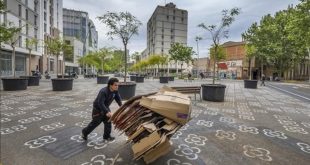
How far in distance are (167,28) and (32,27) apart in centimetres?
5125

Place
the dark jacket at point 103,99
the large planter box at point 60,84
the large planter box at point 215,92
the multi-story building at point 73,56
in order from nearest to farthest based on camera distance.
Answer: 1. the dark jacket at point 103,99
2. the large planter box at point 215,92
3. the large planter box at point 60,84
4. the multi-story building at point 73,56

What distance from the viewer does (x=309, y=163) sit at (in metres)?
3.83

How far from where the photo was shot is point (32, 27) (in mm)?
39500

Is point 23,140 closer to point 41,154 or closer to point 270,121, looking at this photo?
point 41,154

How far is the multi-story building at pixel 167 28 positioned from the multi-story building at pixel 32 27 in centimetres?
3520

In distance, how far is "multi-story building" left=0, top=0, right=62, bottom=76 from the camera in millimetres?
32000

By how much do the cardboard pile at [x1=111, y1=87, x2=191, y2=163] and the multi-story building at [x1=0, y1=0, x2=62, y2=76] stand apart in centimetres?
2822

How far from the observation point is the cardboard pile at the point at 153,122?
120 inches

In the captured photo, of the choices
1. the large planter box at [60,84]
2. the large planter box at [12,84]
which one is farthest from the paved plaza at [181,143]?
the large planter box at [12,84]

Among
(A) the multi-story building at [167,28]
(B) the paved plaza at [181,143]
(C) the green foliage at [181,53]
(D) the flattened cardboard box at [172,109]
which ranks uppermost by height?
(A) the multi-story building at [167,28]

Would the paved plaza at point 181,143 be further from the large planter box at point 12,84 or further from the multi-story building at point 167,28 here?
the multi-story building at point 167,28

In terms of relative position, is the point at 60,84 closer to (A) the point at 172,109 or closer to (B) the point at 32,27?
(A) the point at 172,109

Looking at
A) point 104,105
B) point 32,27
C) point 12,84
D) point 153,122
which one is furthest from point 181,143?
point 32,27

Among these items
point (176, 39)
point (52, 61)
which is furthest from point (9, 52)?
point (176, 39)
